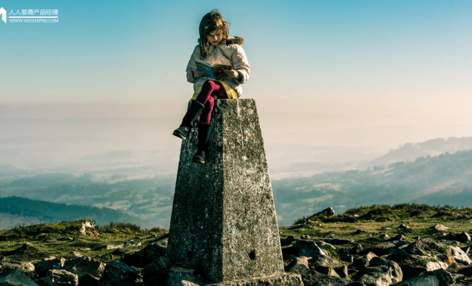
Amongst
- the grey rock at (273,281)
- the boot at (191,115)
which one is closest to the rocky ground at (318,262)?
the grey rock at (273,281)

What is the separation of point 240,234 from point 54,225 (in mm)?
15020

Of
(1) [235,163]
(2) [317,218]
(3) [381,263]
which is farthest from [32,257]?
(2) [317,218]

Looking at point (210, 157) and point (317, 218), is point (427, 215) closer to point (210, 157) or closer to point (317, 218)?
point (317, 218)

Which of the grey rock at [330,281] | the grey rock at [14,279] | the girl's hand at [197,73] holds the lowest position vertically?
the grey rock at [330,281]

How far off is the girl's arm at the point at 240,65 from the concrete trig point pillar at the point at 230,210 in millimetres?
333

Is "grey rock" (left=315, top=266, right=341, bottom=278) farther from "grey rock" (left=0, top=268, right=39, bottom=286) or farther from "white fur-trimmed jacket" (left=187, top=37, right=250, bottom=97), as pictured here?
"grey rock" (left=0, top=268, right=39, bottom=286)

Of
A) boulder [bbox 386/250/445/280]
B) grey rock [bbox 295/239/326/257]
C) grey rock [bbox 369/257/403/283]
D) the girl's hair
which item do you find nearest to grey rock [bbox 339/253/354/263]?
grey rock [bbox 295/239/326/257]

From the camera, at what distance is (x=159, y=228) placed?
827 inches

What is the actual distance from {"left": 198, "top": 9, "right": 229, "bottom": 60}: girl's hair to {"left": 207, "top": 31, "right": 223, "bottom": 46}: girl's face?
0.04m

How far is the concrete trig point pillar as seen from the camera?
635 cm

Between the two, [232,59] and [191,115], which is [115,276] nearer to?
[191,115]

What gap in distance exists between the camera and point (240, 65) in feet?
22.6

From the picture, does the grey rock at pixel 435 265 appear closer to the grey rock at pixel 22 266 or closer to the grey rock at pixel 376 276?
the grey rock at pixel 376 276

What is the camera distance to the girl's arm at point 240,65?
682 centimetres
